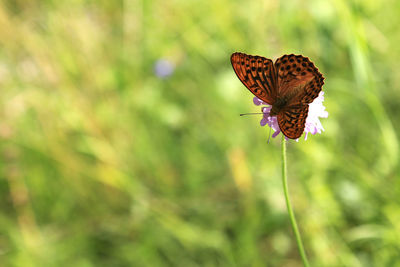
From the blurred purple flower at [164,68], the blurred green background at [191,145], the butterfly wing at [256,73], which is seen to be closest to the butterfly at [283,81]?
the butterfly wing at [256,73]

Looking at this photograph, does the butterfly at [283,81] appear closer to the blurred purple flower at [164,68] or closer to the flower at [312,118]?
the flower at [312,118]

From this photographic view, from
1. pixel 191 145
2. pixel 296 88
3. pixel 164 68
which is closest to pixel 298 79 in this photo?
pixel 296 88

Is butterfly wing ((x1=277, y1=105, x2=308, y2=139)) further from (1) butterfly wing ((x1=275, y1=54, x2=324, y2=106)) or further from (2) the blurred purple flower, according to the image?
(2) the blurred purple flower

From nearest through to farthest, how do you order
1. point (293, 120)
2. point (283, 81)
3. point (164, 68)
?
1. point (293, 120)
2. point (283, 81)
3. point (164, 68)

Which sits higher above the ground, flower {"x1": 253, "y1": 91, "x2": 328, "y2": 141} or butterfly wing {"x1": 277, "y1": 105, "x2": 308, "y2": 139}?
flower {"x1": 253, "y1": 91, "x2": 328, "y2": 141}

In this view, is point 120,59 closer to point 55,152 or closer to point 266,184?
point 55,152

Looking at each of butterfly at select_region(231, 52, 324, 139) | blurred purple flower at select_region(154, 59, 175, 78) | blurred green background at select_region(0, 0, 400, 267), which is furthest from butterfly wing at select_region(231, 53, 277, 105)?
blurred purple flower at select_region(154, 59, 175, 78)

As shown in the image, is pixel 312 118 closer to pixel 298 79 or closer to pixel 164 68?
pixel 298 79
